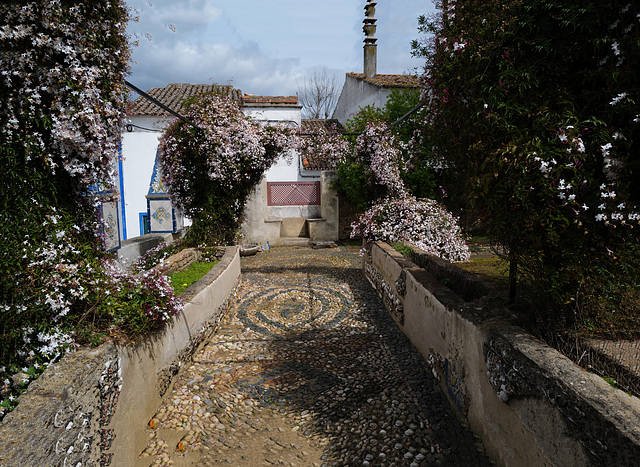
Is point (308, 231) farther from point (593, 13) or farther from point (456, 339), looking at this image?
point (593, 13)

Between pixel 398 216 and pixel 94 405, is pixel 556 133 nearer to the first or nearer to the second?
pixel 94 405

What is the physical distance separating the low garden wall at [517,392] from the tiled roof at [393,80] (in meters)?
12.3

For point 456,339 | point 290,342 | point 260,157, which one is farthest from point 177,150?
point 456,339

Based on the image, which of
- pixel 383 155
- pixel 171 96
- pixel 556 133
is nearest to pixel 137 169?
pixel 171 96

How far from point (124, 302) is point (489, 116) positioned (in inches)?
109

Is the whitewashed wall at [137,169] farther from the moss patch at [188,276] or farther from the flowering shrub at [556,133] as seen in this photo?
the flowering shrub at [556,133]

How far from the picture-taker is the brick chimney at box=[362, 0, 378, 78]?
682 inches

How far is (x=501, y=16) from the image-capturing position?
96.9 inches

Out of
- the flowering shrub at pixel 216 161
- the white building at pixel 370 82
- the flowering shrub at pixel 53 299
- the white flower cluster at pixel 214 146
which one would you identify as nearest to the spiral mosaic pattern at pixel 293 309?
the flowering shrub at pixel 216 161

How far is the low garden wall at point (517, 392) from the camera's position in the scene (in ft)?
5.29

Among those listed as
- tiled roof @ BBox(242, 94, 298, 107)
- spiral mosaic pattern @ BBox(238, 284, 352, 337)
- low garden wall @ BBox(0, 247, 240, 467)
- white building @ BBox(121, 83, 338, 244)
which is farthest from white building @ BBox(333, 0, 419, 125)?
low garden wall @ BBox(0, 247, 240, 467)

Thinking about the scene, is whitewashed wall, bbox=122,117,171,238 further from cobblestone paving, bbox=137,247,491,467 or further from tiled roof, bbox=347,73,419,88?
cobblestone paving, bbox=137,247,491,467

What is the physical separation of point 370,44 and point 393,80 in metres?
2.87

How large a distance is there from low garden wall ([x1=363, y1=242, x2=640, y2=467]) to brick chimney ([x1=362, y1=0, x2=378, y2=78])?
15.4 metres
